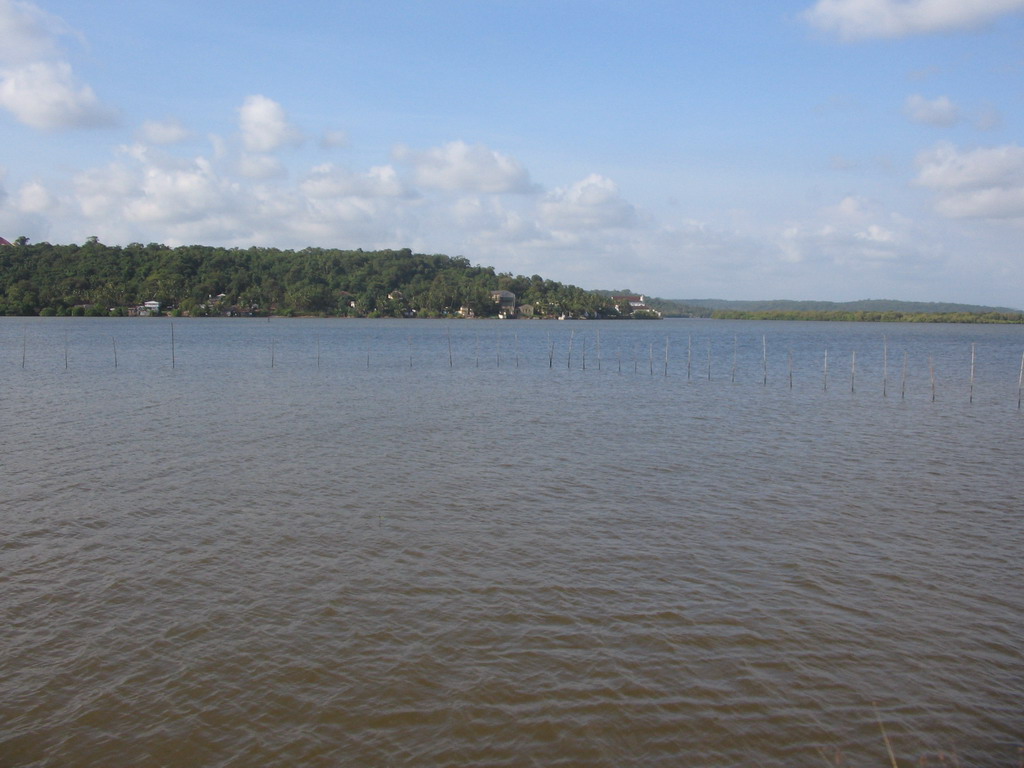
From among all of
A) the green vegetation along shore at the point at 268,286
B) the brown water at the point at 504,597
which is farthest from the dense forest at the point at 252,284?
the brown water at the point at 504,597

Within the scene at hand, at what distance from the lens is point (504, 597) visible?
9.73m

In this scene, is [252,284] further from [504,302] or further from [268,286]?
[504,302]

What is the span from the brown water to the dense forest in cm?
12563

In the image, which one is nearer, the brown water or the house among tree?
the brown water

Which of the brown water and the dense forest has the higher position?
the dense forest

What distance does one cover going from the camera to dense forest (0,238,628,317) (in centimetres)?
13050

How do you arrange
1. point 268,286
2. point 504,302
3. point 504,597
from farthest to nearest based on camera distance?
point 504,302 → point 268,286 → point 504,597

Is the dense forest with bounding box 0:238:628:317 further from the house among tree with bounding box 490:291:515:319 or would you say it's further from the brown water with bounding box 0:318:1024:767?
the brown water with bounding box 0:318:1024:767

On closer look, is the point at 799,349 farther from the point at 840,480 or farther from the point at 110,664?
the point at 110,664

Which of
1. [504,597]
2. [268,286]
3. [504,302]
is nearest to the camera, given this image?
[504,597]

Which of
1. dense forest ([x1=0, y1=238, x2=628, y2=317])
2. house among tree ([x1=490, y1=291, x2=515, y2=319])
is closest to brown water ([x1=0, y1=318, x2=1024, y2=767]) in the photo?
dense forest ([x1=0, y1=238, x2=628, y2=317])

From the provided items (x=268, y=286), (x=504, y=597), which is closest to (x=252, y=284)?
(x=268, y=286)

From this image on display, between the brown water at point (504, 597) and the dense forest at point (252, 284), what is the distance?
126 m

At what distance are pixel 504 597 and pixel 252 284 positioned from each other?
152062mm
